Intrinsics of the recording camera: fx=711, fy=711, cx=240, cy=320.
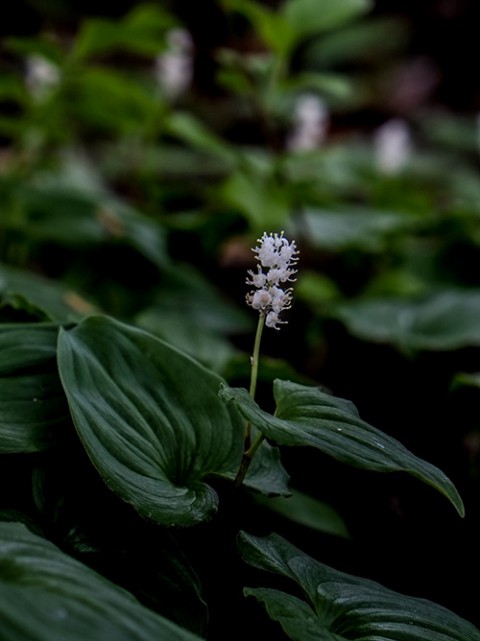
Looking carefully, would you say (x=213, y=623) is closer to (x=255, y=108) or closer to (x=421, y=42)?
(x=255, y=108)

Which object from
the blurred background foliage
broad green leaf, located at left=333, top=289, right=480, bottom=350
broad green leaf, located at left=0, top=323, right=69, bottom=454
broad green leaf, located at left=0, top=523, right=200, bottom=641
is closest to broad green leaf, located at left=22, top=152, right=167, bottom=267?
the blurred background foliage

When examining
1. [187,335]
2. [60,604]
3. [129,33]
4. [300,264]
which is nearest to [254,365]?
[60,604]

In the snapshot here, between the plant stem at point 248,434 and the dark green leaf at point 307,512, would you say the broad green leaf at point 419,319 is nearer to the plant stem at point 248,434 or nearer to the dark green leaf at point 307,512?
the dark green leaf at point 307,512

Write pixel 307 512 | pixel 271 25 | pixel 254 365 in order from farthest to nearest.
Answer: pixel 271 25, pixel 307 512, pixel 254 365

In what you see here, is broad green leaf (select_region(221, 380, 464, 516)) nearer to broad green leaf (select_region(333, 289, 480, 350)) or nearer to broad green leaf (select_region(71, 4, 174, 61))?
broad green leaf (select_region(333, 289, 480, 350))

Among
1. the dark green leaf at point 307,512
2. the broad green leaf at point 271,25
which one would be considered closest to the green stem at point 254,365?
the dark green leaf at point 307,512

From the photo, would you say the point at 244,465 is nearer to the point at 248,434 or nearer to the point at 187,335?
the point at 248,434

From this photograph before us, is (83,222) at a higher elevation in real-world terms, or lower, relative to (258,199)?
lower
